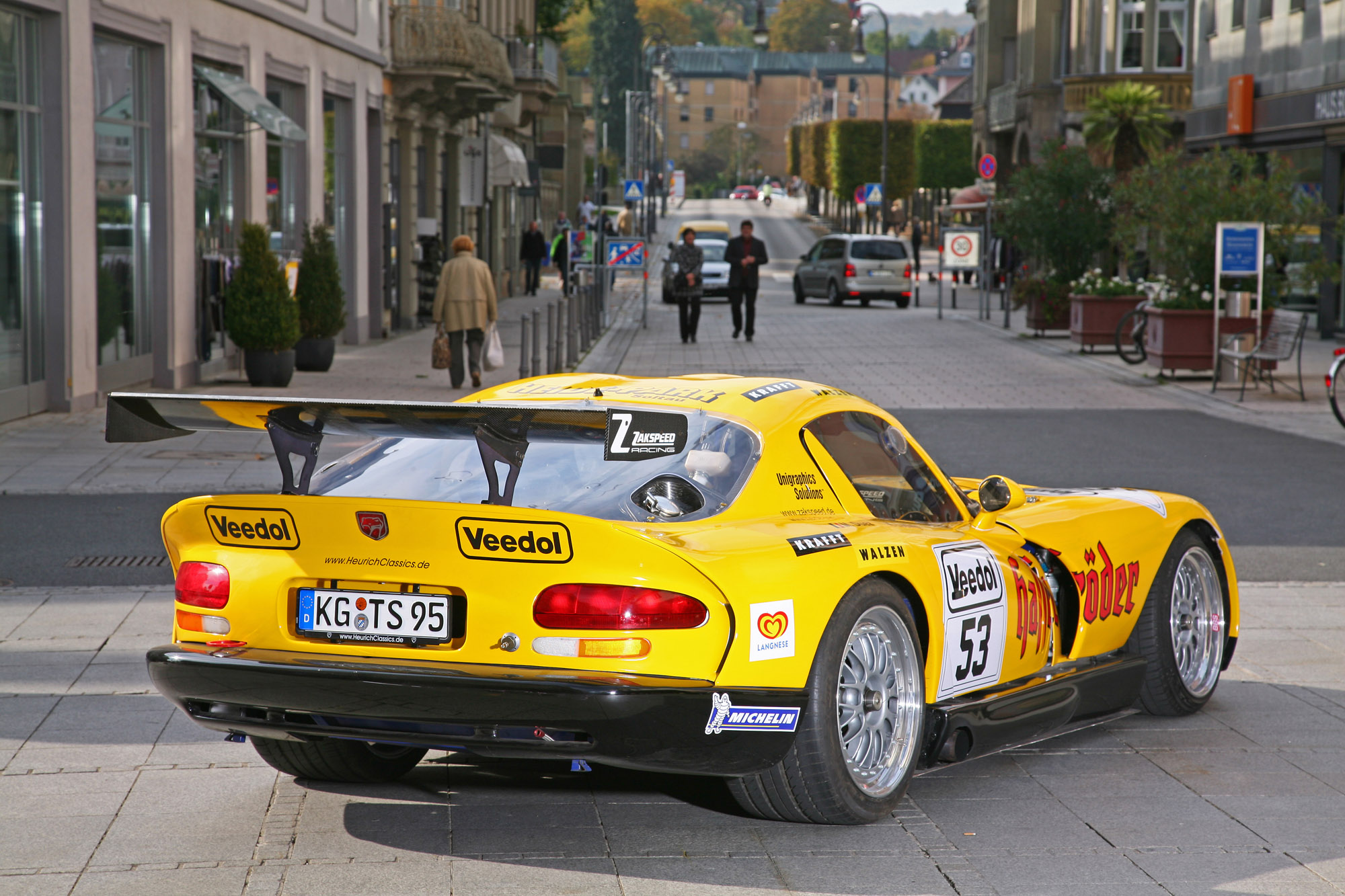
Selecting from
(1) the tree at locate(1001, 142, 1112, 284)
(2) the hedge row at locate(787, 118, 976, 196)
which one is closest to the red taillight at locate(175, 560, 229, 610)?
(1) the tree at locate(1001, 142, 1112, 284)

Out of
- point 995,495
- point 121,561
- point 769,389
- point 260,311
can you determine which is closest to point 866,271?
point 260,311

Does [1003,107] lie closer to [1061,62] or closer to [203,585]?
[1061,62]

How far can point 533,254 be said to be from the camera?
151 feet

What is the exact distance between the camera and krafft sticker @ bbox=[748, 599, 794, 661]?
4449mm

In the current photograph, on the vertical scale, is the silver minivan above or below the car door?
above

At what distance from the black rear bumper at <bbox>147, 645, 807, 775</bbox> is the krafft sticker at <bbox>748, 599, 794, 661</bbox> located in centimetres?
10

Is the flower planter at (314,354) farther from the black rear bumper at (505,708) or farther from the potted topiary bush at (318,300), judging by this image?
the black rear bumper at (505,708)

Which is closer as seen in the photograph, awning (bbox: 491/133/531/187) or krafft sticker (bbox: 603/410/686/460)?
krafft sticker (bbox: 603/410/686/460)

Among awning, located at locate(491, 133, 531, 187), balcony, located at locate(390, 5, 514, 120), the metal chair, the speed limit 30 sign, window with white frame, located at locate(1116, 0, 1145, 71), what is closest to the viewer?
the metal chair

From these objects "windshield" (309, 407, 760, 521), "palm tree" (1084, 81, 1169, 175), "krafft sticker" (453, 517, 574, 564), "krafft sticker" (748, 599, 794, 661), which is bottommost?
"krafft sticker" (748, 599, 794, 661)

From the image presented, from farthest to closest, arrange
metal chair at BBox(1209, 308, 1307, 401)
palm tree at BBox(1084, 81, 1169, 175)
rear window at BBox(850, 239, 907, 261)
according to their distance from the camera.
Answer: rear window at BBox(850, 239, 907, 261) < palm tree at BBox(1084, 81, 1169, 175) < metal chair at BBox(1209, 308, 1307, 401)

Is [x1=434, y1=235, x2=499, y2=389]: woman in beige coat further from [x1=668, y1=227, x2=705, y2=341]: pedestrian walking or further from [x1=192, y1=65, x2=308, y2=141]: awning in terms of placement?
[x1=668, y1=227, x2=705, y2=341]: pedestrian walking

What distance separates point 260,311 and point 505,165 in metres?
23.3

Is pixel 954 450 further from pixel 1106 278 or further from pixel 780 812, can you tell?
pixel 1106 278
